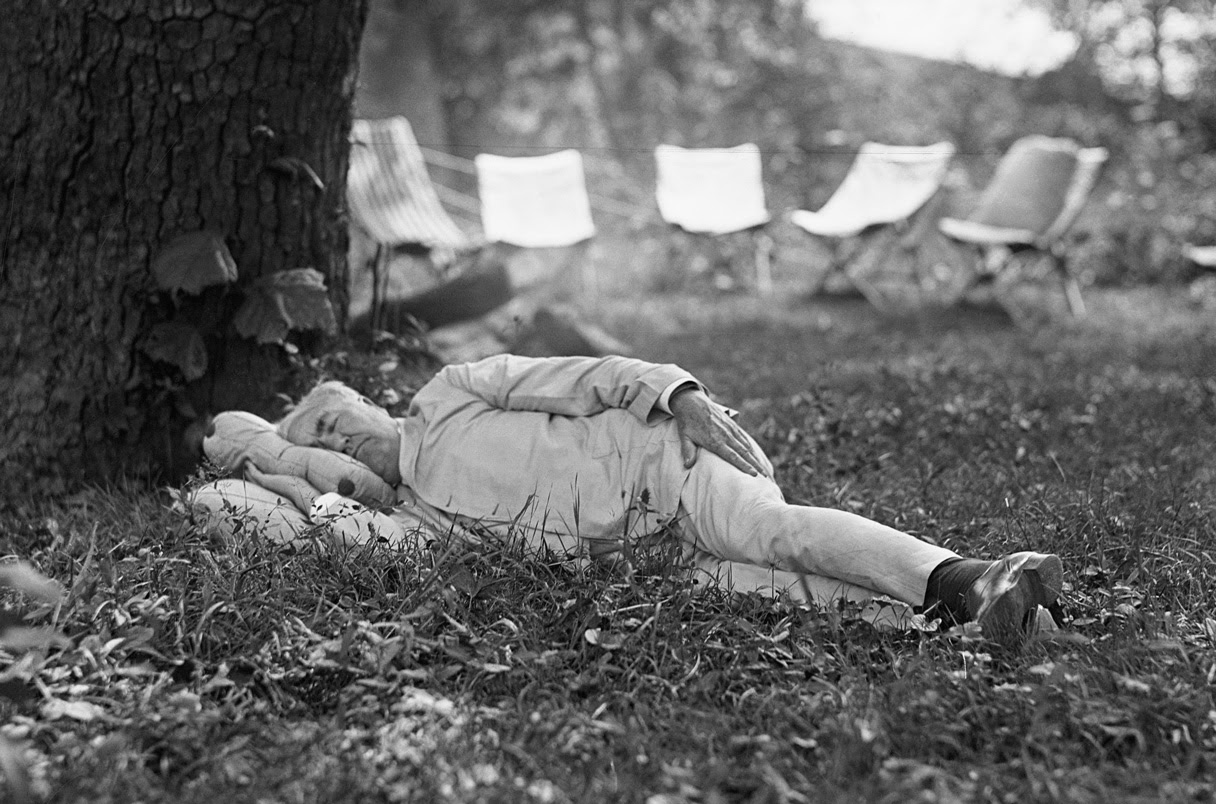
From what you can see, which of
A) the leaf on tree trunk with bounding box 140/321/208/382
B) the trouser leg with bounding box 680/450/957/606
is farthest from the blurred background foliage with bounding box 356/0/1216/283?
the trouser leg with bounding box 680/450/957/606

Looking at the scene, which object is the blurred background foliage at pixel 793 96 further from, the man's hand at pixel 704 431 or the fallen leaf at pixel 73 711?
the fallen leaf at pixel 73 711

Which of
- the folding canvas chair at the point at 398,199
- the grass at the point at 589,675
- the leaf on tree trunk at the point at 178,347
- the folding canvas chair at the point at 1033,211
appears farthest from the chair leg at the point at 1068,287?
the leaf on tree trunk at the point at 178,347

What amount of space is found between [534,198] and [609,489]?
263 inches

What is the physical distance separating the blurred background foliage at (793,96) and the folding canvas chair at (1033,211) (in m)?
0.87

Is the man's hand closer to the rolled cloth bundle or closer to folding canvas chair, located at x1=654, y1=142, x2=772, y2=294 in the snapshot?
the rolled cloth bundle

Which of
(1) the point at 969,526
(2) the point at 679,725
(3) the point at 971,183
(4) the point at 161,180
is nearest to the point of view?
(2) the point at 679,725

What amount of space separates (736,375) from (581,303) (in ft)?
10.7

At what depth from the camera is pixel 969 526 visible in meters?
3.80

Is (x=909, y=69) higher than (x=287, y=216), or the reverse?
(x=909, y=69)

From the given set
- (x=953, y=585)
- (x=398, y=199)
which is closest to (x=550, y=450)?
(x=953, y=585)

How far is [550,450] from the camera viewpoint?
139 inches

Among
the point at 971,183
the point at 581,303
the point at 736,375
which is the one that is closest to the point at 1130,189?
the point at 971,183

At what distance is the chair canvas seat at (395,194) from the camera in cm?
873

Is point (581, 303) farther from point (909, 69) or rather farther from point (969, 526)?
point (909, 69)
